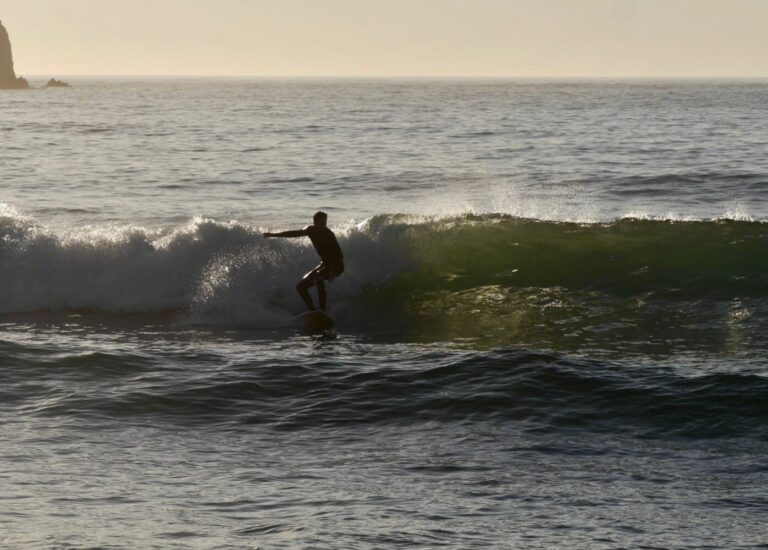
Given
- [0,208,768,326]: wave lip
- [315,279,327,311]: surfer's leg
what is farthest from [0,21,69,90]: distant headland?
[315,279,327,311]: surfer's leg

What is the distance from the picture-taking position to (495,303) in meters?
18.0

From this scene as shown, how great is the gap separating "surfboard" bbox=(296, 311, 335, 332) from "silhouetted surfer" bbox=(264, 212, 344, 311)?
142 mm

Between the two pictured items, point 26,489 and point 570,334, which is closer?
point 26,489

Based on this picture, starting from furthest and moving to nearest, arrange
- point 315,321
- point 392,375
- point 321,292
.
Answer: point 321,292 → point 315,321 → point 392,375

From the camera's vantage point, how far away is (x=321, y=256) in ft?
55.7

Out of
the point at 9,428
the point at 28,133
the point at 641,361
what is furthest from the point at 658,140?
the point at 9,428

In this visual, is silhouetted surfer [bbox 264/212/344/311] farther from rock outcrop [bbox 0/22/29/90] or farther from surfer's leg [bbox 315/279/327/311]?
rock outcrop [bbox 0/22/29/90]

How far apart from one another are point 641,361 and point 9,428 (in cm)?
724

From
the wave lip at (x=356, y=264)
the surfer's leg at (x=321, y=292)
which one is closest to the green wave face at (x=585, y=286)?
the wave lip at (x=356, y=264)

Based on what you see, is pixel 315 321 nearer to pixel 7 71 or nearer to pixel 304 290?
pixel 304 290

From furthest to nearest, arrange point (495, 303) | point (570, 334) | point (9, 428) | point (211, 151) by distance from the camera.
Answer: point (211, 151), point (495, 303), point (570, 334), point (9, 428)

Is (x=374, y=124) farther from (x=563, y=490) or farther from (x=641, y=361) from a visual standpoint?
(x=563, y=490)

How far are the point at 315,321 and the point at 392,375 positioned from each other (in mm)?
4044

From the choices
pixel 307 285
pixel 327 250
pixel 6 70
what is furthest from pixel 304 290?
pixel 6 70
